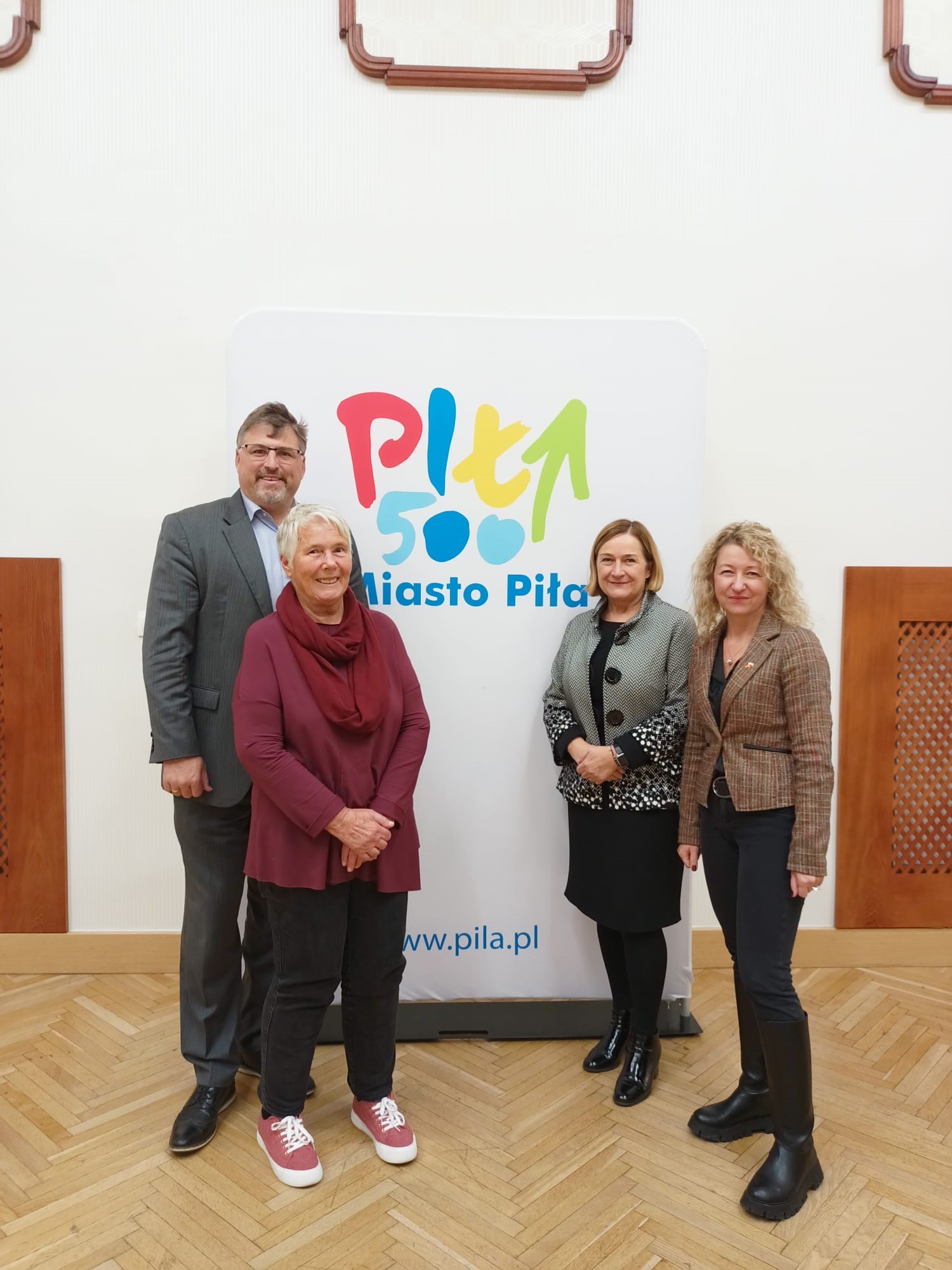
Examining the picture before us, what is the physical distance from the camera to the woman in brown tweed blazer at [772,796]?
6.41ft

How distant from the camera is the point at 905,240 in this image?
3137 mm

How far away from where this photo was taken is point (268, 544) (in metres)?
2.31

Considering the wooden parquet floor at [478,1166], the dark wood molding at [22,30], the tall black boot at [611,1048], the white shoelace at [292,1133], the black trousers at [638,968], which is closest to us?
the wooden parquet floor at [478,1166]

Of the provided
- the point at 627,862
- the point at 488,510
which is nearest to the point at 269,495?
the point at 488,510

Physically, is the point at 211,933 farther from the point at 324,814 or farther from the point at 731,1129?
the point at 731,1129

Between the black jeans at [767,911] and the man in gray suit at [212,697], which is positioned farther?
the man in gray suit at [212,697]

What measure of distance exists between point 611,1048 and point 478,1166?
1.97 ft

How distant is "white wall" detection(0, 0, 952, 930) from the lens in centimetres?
296

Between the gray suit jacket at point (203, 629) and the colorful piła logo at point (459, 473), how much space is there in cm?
52

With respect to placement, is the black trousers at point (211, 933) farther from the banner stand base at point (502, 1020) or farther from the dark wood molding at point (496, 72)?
the dark wood molding at point (496, 72)

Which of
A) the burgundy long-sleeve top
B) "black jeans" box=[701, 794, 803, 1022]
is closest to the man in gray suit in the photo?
the burgundy long-sleeve top

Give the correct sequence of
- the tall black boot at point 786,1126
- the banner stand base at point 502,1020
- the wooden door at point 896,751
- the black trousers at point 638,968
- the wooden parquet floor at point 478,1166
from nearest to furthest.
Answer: the wooden parquet floor at point 478,1166, the tall black boot at point 786,1126, the black trousers at point 638,968, the banner stand base at point 502,1020, the wooden door at point 896,751

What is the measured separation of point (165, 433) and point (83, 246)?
0.69 m

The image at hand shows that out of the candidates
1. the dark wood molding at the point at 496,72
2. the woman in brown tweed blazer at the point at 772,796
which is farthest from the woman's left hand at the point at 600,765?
the dark wood molding at the point at 496,72
